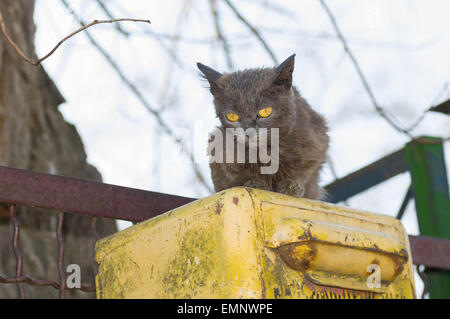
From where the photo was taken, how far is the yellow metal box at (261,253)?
61.5 inches

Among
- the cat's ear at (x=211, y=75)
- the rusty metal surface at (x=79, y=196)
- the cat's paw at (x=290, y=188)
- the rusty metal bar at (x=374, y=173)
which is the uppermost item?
the cat's ear at (x=211, y=75)

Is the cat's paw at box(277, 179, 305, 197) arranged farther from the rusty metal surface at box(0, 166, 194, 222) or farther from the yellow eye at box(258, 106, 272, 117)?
the rusty metal surface at box(0, 166, 194, 222)

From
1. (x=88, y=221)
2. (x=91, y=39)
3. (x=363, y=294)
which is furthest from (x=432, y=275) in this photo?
(x=91, y=39)

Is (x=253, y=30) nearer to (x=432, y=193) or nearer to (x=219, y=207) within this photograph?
(x=432, y=193)

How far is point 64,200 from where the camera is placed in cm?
200

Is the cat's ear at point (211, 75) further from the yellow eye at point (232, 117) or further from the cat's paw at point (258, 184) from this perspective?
the cat's paw at point (258, 184)

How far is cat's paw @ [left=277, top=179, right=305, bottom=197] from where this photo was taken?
8.29ft

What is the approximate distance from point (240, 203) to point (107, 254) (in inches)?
23.0

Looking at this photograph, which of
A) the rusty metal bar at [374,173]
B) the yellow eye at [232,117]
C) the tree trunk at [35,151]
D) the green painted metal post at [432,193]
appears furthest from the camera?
the tree trunk at [35,151]

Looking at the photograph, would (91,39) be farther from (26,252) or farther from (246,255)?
(246,255)

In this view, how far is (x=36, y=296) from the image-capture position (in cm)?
347

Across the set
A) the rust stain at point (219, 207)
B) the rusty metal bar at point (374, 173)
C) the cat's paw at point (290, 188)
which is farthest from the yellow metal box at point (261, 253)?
the rusty metal bar at point (374, 173)

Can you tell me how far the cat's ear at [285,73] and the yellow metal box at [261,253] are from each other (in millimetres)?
890

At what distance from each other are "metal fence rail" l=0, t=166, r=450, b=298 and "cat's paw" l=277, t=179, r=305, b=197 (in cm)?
49
